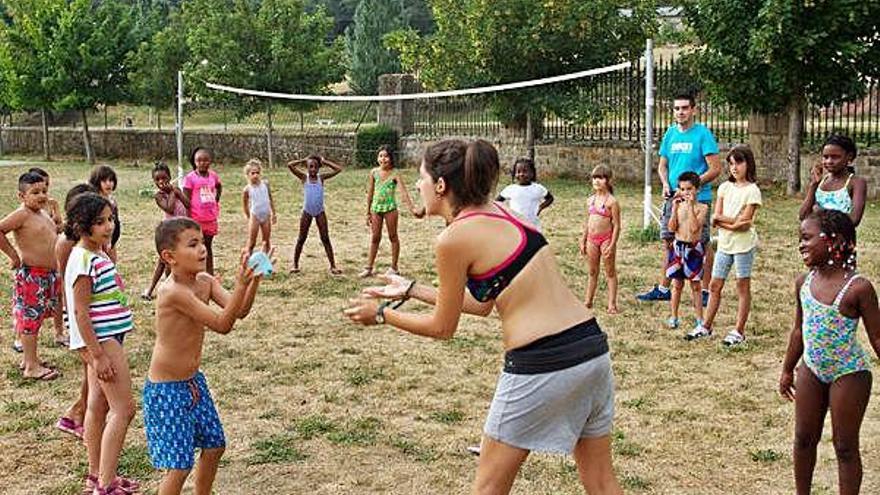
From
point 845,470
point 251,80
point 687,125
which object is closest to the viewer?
point 845,470

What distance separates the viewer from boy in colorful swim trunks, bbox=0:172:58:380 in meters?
6.81

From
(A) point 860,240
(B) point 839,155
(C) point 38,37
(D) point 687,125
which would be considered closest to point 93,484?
(B) point 839,155

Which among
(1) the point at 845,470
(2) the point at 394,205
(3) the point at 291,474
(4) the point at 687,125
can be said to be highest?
(4) the point at 687,125

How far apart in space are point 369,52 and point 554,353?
4186 cm

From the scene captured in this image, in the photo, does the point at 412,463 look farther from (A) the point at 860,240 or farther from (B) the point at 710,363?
(A) the point at 860,240

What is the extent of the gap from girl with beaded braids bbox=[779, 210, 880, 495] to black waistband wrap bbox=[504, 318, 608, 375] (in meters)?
1.29

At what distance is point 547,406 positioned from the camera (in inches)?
135

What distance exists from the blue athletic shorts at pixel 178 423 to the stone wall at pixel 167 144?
21.6m

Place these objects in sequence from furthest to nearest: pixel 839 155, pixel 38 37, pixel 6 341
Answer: pixel 38 37, pixel 6 341, pixel 839 155

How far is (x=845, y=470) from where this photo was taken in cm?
425

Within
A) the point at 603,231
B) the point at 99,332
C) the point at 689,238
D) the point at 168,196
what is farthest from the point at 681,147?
the point at 99,332

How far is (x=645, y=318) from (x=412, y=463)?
384 cm

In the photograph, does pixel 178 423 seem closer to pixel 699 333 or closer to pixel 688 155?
pixel 699 333

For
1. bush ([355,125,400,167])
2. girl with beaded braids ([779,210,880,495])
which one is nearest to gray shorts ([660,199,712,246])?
girl with beaded braids ([779,210,880,495])
